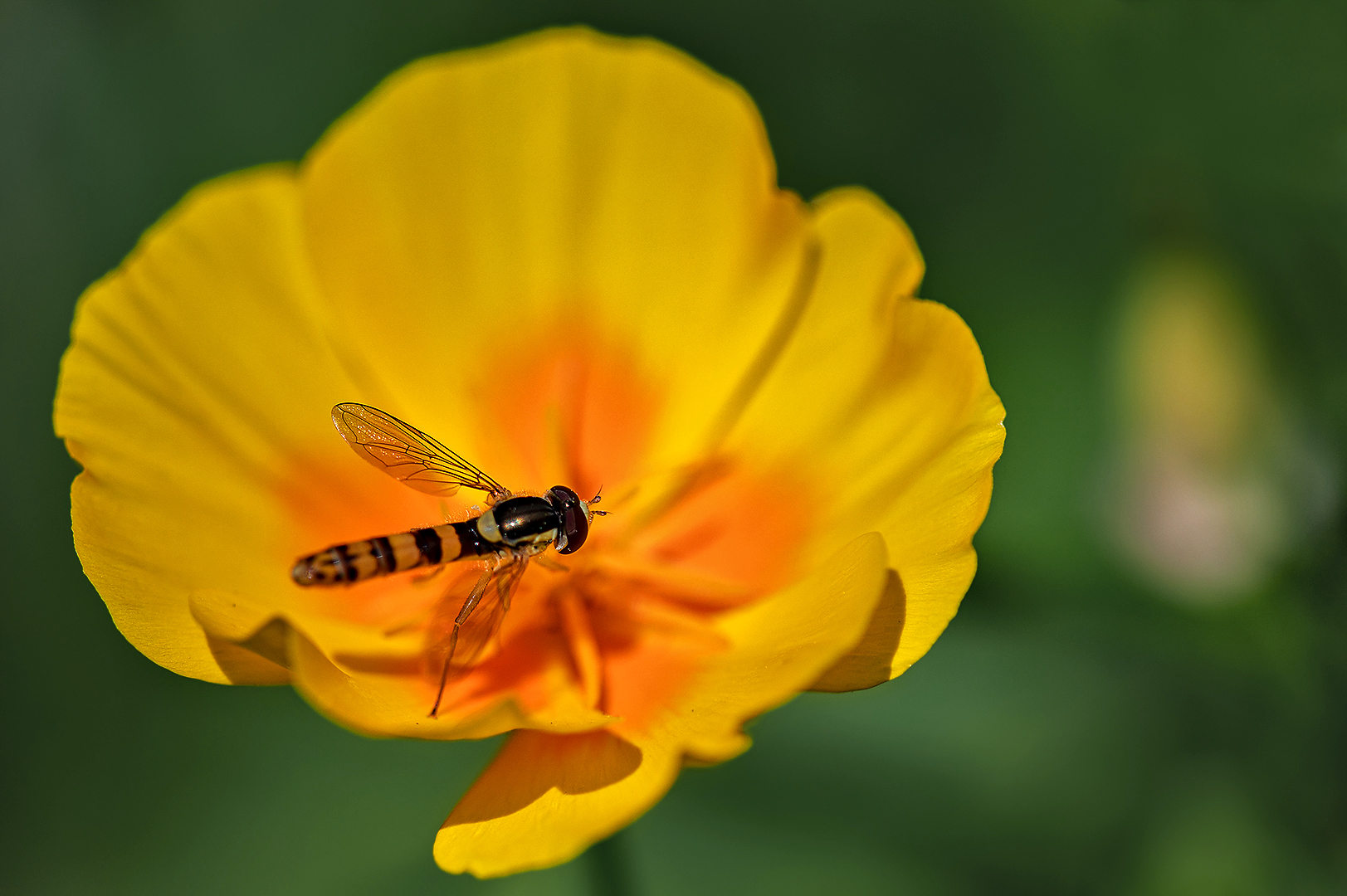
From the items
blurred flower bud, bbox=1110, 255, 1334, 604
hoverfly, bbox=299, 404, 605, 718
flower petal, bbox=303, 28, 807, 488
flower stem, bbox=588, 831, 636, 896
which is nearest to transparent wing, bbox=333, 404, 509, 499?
hoverfly, bbox=299, 404, 605, 718

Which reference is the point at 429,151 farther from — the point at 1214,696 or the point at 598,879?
the point at 1214,696

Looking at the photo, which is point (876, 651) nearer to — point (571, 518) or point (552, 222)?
point (571, 518)

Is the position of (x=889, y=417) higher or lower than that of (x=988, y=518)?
higher

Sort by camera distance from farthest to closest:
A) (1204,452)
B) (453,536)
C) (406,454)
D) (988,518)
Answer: (988,518), (1204,452), (406,454), (453,536)

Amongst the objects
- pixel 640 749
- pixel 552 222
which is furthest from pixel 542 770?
pixel 552 222

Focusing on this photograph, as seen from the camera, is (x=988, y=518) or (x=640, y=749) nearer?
(x=640, y=749)

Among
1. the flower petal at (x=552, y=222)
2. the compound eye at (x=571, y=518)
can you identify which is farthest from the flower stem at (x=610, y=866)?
the flower petal at (x=552, y=222)

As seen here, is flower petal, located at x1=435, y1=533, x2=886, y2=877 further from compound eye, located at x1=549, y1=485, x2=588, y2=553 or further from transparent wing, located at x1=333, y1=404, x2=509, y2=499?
transparent wing, located at x1=333, y1=404, x2=509, y2=499
